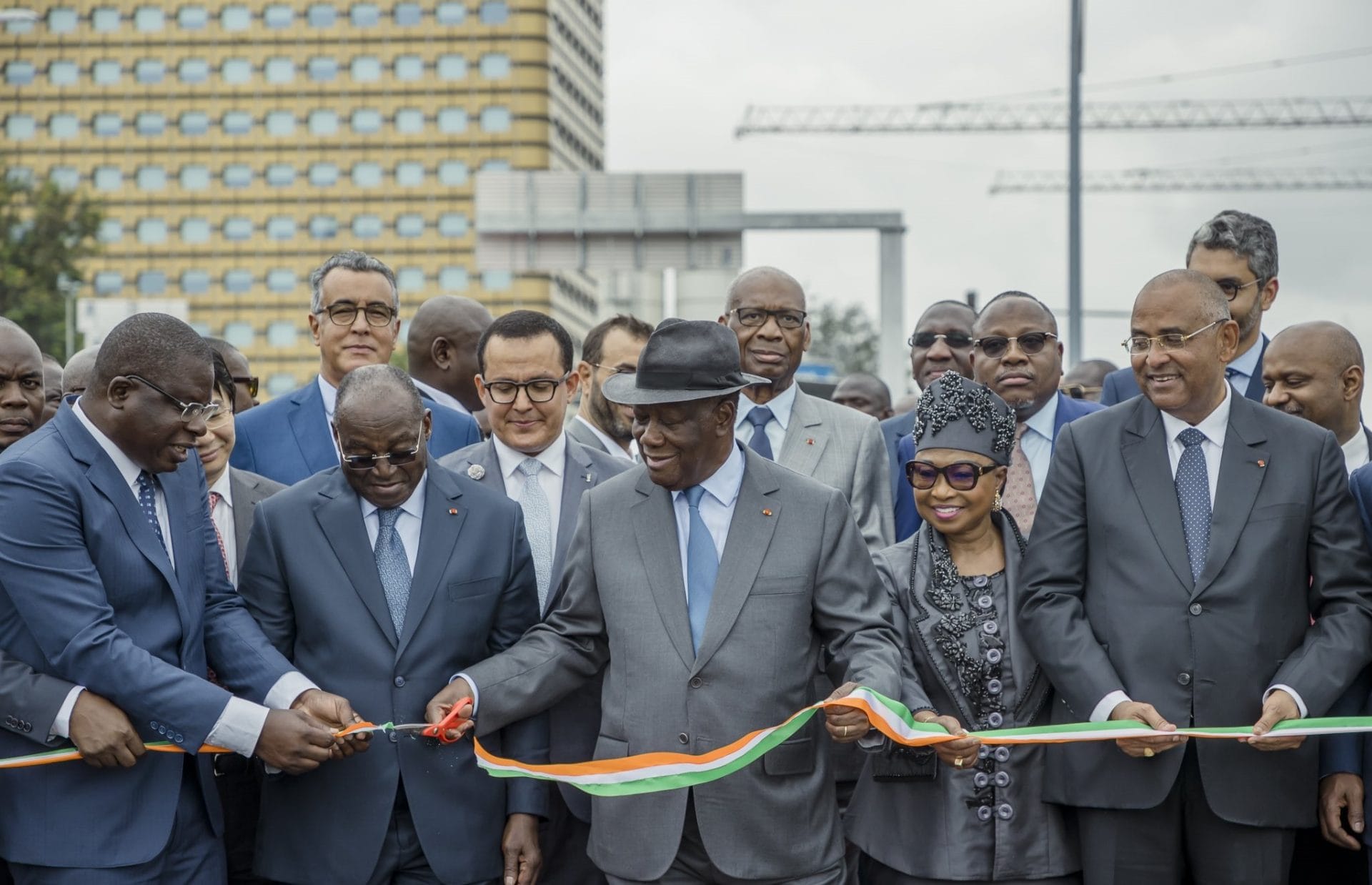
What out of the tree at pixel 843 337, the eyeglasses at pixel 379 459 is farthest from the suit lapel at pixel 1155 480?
the tree at pixel 843 337

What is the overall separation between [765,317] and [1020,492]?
58.6 inches

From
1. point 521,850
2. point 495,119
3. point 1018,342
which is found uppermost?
point 495,119

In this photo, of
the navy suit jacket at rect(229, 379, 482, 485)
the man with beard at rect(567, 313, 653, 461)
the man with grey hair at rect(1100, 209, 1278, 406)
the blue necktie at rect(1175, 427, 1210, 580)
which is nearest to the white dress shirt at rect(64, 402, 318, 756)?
the navy suit jacket at rect(229, 379, 482, 485)

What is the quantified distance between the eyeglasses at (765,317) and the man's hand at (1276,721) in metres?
3.01

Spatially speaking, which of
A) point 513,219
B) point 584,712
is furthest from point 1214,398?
point 513,219

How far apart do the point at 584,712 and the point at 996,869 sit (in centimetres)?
174

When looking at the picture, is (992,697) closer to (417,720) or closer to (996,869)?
(996,869)

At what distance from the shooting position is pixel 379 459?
229 inches

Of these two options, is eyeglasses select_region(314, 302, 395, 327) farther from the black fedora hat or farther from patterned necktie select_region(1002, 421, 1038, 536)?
patterned necktie select_region(1002, 421, 1038, 536)

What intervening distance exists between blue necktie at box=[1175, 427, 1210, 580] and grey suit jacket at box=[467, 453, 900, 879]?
1147 millimetres

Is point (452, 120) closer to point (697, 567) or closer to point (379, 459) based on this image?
point (379, 459)

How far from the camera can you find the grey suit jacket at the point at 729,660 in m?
5.49

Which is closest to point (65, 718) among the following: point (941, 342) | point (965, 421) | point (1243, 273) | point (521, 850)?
point (521, 850)

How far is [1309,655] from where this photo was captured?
18.4ft
